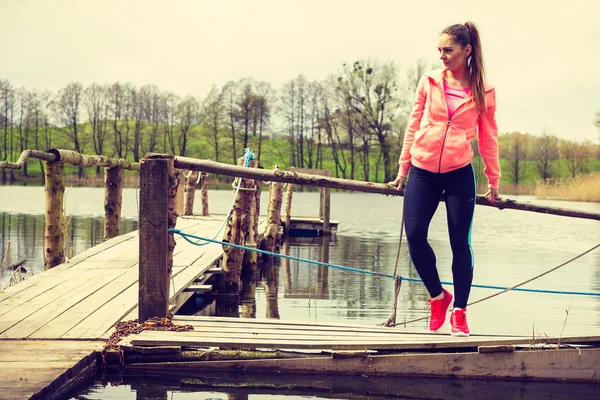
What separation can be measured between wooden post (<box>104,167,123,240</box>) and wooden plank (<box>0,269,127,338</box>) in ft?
Result: 13.6

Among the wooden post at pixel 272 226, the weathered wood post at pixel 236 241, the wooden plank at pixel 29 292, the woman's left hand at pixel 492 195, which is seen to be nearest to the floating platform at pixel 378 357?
the woman's left hand at pixel 492 195

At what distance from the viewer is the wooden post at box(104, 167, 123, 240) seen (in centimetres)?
1208

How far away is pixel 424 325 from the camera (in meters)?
7.76

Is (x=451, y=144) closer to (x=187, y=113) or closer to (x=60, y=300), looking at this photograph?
(x=60, y=300)

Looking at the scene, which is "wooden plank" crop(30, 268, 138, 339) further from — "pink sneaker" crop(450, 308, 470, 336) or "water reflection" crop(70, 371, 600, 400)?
"pink sneaker" crop(450, 308, 470, 336)

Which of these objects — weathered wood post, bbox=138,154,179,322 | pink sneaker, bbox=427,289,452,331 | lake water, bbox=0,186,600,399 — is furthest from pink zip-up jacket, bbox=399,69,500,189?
weathered wood post, bbox=138,154,179,322

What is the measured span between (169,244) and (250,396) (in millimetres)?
1326

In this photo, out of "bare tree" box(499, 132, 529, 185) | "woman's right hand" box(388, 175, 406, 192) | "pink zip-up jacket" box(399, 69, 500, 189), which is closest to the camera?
"pink zip-up jacket" box(399, 69, 500, 189)

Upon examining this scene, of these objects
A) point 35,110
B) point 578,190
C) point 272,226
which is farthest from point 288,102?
point 272,226

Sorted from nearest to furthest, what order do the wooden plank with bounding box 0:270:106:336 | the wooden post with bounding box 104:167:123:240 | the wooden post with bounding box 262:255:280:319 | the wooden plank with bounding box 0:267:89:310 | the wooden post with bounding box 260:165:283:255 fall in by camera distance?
the wooden plank with bounding box 0:270:106:336 < the wooden plank with bounding box 0:267:89:310 < the wooden post with bounding box 262:255:280:319 < the wooden post with bounding box 104:167:123:240 < the wooden post with bounding box 260:165:283:255

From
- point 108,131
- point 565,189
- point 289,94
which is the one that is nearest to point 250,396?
point 565,189

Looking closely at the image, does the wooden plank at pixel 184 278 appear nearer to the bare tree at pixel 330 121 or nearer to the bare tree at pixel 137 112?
the bare tree at pixel 330 121

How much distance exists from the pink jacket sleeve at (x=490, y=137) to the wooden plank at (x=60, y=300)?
3.06 metres

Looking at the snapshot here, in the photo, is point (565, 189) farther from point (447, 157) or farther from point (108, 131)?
point (108, 131)
